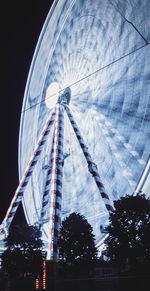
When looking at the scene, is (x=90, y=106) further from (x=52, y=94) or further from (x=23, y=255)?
(x=23, y=255)

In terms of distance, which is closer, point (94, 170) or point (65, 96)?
point (94, 170)

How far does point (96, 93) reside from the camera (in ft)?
116

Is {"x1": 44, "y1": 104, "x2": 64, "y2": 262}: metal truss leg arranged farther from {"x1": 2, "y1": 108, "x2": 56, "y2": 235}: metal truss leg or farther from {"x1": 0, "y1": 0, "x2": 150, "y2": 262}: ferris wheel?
{"x1": 2, "y1": 108, "x2": 56, "y2": 235}: metal truss leg

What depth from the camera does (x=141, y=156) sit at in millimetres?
27703

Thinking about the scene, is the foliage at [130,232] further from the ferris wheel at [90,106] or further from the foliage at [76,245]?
the ferris wheel at [90,106]

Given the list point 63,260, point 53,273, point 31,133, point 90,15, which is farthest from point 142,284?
point 31,133

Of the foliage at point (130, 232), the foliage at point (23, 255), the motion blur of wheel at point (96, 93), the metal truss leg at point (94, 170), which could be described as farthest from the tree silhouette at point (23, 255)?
the motion blur of wheel at point (96, 93)

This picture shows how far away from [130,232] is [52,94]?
23.2 metres

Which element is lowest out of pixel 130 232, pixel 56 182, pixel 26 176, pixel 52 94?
pixel 130 232

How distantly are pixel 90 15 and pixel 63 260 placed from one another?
2236cm

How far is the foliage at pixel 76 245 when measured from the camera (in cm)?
2427

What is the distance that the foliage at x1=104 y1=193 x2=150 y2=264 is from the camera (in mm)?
21688

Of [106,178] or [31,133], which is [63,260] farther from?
[31,133]

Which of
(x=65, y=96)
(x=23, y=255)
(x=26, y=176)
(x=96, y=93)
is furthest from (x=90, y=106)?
(x=23, y=255)
